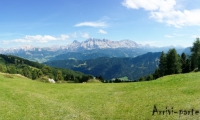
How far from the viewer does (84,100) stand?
102 feet

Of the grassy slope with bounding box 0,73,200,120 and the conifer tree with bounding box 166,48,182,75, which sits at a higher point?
the conifer tree with bounding box 166,48,182,75

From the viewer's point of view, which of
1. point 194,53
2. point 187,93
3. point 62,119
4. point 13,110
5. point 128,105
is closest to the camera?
point 62,119

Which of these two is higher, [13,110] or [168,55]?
[168,55]

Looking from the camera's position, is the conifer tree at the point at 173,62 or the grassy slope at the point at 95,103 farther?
the conifer tree at the point at 173,62

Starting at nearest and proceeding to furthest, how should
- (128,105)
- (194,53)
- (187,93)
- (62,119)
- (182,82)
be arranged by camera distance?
1. (62,119)
2. (128,105)
3. (187,93)
4. (182,82)
5. (194,53)

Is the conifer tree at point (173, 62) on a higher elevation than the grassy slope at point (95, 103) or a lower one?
higher

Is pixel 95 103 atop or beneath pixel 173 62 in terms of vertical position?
beneath

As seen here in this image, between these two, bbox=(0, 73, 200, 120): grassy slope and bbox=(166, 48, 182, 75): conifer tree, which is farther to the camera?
bbox=(166, 48, 182, 75): conifer tree

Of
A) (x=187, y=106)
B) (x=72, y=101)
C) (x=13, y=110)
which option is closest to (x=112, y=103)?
(x=72, y=101)

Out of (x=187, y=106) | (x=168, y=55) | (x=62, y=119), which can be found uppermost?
(x=168, y=55)

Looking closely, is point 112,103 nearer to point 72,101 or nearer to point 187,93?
point 72,101

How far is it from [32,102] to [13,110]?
→ 3816 mm

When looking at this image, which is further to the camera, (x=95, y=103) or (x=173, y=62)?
(x=173, y=62)

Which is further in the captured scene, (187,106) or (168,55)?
(168,55)
